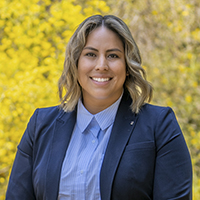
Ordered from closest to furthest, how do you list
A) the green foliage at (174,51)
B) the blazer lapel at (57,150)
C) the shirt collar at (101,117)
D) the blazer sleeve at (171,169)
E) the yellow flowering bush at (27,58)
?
1. the blazer sleeve at (171,169)
2. the blazer lapel at (57,150)
3. the shirt collar at (101,117)
4. the yellow flowering bush at (27,58)
5. the green foliage at (174,51)

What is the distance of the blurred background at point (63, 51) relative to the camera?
3.34 m

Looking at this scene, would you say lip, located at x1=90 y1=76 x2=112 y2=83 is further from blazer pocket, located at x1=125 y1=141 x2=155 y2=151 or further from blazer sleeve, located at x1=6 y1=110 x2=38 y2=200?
blazer sleeve, located at x1=6 y1=110 x2=38 y2=200

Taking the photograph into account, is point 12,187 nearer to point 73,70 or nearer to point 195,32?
point 73,70

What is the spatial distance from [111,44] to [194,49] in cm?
369

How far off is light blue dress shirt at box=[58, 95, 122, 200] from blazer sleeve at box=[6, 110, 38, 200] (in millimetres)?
213

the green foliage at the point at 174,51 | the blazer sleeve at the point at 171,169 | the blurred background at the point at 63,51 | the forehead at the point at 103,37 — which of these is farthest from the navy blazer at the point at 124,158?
the green foliage at the point at 174,51

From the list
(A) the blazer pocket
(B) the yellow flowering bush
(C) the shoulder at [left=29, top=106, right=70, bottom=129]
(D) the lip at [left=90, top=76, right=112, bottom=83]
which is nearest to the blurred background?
(B) the yellow flowering bush

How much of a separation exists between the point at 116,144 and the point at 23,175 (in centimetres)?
54

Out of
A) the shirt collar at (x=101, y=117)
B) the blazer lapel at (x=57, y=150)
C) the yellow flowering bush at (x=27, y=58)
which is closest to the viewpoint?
the blazer lapel at (x=57, y=150)

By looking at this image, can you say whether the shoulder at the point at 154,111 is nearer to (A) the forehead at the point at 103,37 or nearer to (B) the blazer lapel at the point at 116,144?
(B) the blazer lapel at the point at 116,144

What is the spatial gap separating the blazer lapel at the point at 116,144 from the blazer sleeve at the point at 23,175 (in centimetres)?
43

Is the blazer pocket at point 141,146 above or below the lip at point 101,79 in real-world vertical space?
below

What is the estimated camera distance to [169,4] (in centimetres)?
486

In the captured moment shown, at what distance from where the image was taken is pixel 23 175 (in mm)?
1689
